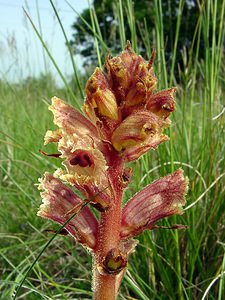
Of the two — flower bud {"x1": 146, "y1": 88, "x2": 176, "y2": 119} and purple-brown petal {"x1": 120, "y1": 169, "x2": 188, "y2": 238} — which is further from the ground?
flower bud {"x1": 146, "y1": 88, "x2": 176, "y2": 119}

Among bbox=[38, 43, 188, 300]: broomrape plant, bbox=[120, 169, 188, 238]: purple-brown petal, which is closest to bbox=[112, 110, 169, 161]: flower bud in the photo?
bbox=[38, 43, 188, 300]: broomrape plant

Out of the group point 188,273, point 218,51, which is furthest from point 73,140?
point 218,51

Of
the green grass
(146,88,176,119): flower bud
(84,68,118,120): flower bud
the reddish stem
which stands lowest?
the green grass

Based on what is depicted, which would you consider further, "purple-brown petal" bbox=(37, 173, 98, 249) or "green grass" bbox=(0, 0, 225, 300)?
"green grass" bbox=(0, 0, 225, 300)

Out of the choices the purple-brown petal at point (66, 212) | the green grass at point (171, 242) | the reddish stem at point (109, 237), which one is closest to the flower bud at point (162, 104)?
the reddish stem at point (109, 237)

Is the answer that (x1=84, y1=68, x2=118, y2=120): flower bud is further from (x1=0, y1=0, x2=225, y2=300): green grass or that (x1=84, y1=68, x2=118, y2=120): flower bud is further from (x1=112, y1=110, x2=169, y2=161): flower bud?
(x1=0, y1=0, x2=225, y2=300): green grass
